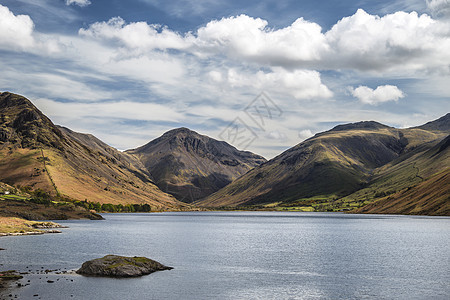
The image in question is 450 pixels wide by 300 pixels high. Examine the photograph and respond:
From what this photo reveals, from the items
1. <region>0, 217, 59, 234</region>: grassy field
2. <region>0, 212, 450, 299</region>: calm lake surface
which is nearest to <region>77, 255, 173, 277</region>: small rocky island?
<region>0, 212, 450, 299</region>: calm lake surface

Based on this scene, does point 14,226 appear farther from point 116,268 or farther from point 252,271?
point 252,271

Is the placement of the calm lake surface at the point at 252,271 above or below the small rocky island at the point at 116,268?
below

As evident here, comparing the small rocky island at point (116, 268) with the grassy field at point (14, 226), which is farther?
the grassy field at point (14, 226)

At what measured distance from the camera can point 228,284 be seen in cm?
6975

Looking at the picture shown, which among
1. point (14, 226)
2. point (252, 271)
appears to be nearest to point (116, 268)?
point (252, 271)

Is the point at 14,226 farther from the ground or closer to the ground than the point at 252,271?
farther from the ground

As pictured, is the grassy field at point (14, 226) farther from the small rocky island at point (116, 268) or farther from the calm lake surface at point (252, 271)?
the small rocky island at point (116, 268)

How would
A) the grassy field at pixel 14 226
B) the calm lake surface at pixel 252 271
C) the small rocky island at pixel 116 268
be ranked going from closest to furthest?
the calm lake surface at pixel 252 271
the small rocky island at pixel 116 268
the grassy field at pixel 14 226

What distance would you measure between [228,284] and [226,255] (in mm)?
38678

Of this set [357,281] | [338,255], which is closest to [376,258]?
[338,255]

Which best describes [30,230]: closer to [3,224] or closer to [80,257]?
[3,224]

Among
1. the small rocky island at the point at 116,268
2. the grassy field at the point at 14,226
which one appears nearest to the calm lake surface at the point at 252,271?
the small rocky island at the point at 116,268

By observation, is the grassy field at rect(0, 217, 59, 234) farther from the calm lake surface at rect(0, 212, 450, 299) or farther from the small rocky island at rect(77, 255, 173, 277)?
the small rocky island at rect(77, 255, 173, 277)

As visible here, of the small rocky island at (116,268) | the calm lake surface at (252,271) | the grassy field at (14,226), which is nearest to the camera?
the calm lake surface at (252,271)
